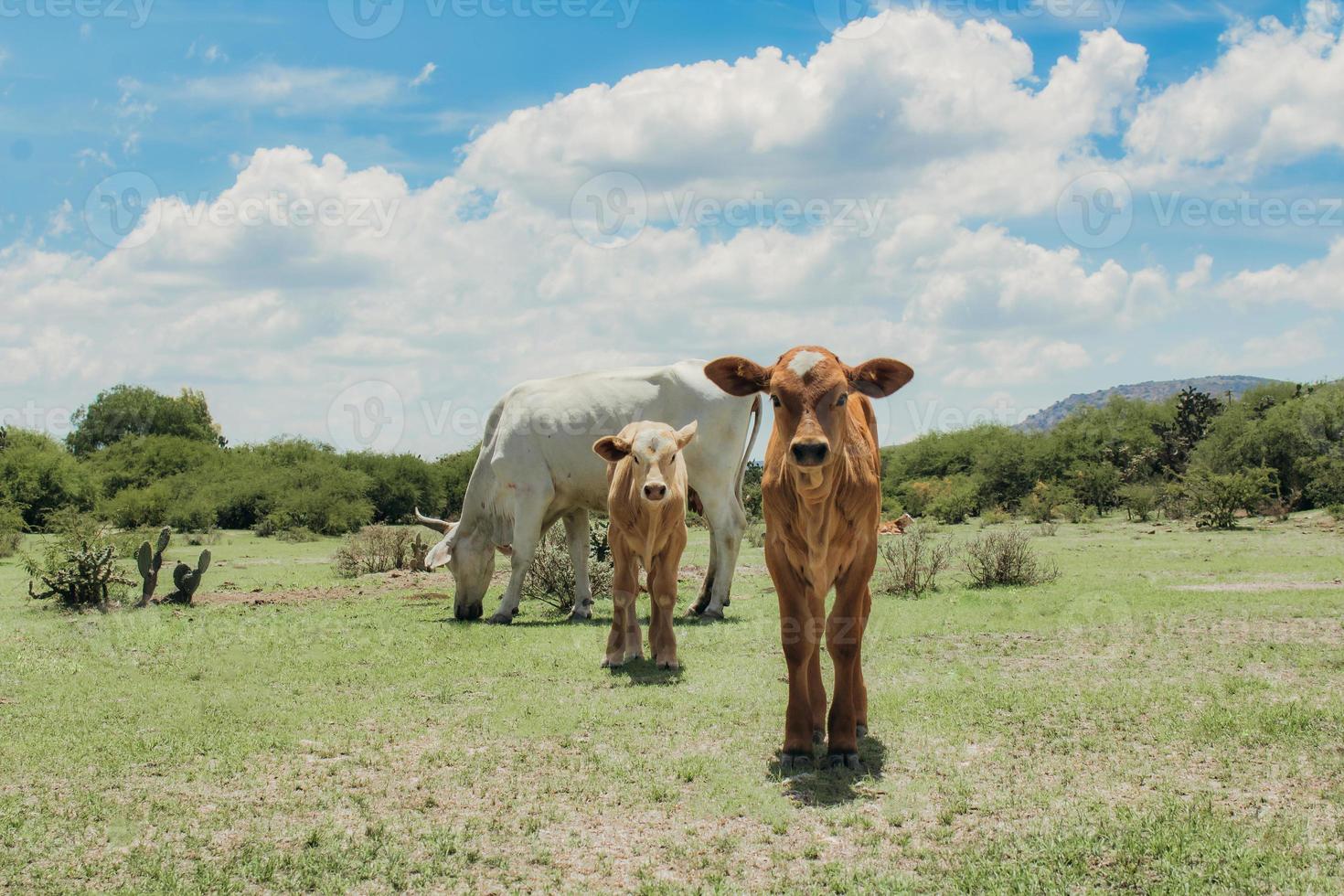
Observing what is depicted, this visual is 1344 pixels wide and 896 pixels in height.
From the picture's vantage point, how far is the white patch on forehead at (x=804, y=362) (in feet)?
19.8

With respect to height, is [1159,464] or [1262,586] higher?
[1159,464]

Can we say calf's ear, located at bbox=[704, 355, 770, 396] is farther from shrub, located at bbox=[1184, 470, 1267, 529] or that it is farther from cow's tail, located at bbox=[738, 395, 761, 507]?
shrub, located at bbox=[1184, 470, 1267, 529]

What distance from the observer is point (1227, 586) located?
14.0m

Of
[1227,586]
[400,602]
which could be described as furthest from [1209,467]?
[400,602]

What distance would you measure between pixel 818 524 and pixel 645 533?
10.2ft

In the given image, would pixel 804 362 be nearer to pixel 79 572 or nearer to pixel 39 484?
pixel 79 572

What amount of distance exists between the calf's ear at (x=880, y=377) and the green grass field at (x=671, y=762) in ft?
7.11

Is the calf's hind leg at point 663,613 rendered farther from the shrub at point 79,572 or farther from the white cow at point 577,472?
the shrub at point 79,572

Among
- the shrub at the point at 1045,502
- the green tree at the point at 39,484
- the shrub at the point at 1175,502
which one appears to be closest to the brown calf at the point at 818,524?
the shrub at the point at 1175,502

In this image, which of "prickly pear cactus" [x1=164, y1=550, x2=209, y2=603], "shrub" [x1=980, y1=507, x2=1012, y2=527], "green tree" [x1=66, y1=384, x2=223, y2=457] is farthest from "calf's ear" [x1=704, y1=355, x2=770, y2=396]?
"green tree" [x1=66, y1=384, x2=223, y2=457]

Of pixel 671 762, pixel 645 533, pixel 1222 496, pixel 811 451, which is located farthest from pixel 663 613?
pixel 1222 496

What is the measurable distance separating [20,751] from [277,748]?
1.60 m

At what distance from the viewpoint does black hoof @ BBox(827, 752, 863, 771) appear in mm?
6105

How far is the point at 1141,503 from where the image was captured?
32.6m
